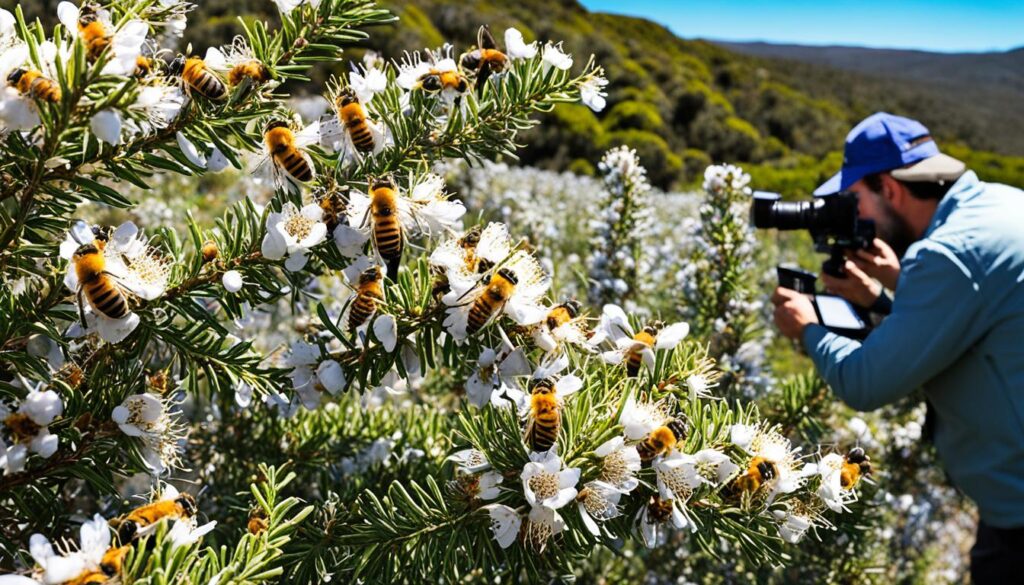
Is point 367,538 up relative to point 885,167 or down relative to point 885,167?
down

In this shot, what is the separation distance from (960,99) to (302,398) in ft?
157

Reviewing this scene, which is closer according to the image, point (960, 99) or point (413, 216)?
point (413, 216)

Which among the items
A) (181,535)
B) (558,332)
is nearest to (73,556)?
(181,535)

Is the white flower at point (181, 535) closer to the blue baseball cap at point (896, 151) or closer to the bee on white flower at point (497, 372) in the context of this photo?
the bee on white flower at point (497, 372)

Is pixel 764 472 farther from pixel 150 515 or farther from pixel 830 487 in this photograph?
pixel 150 515

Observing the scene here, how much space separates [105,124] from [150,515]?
47 centimetres

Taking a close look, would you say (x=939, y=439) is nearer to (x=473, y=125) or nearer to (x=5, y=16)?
(x=473, y=125)

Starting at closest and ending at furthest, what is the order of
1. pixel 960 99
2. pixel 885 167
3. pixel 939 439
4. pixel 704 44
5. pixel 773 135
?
pixel 939 439, pixel 885 167, pixel 773 135, pixel 704 44, pixel 960 99

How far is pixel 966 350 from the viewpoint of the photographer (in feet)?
7.86

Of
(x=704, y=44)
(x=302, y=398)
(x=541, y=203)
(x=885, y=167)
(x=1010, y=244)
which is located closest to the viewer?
(x=302, y=398)

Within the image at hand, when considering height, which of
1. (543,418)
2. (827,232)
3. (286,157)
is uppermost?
(286,157)

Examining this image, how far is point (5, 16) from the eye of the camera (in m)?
0.92

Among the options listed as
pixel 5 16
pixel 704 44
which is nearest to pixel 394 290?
pixel 5 16

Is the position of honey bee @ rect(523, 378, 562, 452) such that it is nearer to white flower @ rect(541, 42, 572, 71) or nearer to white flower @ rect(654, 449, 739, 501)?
white flower @ rect(654, 449, 739, 501)
